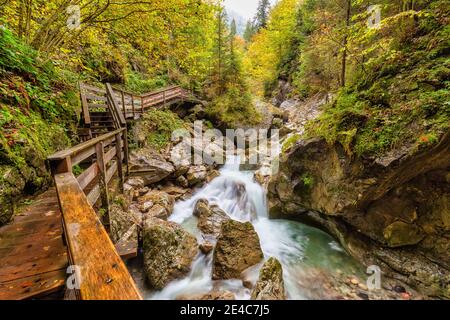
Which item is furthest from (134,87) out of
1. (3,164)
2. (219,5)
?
(3,164)

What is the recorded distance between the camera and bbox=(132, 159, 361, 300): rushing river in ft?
14.5

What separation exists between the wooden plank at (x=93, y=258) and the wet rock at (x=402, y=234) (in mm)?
5572

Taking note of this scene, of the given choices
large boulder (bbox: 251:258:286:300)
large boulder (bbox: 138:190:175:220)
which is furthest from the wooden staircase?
large boulder (bbox: 251:258:286:300)

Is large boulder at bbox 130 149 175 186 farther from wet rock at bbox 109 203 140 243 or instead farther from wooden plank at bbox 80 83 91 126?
wet rock at bbox 109 203 140 243

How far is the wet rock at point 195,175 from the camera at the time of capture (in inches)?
335

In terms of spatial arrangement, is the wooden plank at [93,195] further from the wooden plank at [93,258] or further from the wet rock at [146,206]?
the wet rock at [146,206]

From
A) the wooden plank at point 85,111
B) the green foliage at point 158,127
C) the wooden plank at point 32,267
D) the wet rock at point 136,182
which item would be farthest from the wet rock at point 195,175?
the wooden plank at point 32,267

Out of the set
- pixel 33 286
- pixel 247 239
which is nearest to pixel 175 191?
pixel 247 239

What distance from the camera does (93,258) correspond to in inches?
39.3

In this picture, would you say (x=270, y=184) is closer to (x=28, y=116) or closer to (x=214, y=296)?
(x=214, y=296)

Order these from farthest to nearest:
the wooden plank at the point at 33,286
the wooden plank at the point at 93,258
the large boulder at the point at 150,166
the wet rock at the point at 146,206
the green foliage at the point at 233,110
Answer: the green foliage at the point at 233,110
the large boulder at the point at 150,166
the wet rock at the point at 146,206
the wooden plank at the point at 33,286
the wooden plank at the point at 93,258

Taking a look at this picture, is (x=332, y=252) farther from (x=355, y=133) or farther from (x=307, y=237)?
(x=355, y=133)

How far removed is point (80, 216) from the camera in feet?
4.48

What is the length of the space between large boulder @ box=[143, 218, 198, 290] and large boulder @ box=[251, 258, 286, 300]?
1.75 meters
